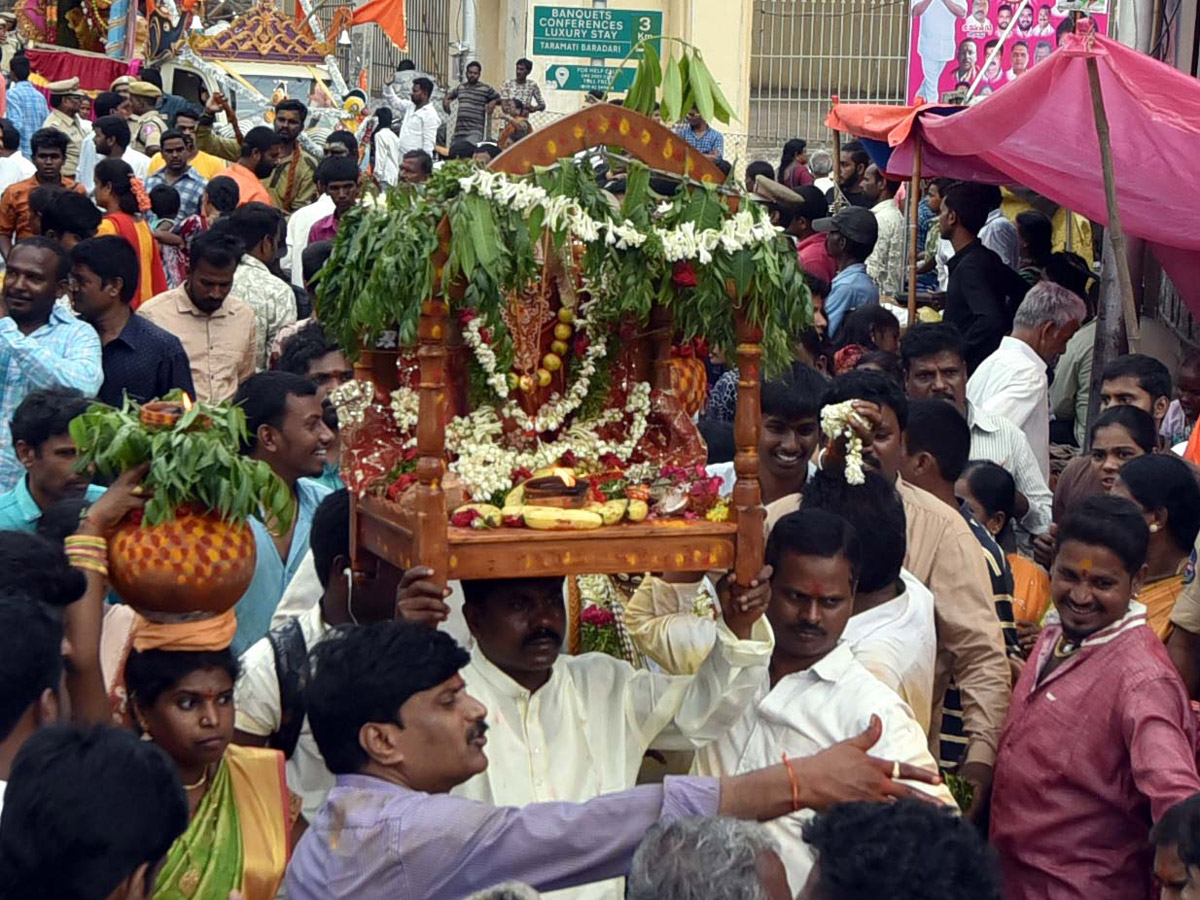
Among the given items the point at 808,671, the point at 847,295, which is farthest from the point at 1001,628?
the point at 847,295

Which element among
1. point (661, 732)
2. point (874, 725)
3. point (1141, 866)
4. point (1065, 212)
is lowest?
point (1141, 866)

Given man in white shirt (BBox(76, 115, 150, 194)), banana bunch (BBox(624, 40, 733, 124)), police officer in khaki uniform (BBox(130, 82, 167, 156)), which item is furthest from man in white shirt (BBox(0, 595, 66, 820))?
police officer in khaki uniform (BBox(130, 82, 167, 156))

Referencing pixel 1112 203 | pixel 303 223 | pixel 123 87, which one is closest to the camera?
pixel 1112 203

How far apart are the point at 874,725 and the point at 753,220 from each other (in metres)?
1.27

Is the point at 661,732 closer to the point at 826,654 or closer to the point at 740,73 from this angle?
the point at 826,654

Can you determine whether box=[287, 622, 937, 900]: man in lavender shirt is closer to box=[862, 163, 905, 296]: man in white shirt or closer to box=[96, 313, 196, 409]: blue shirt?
box=[96, 313, 196, 409]: blue shirt

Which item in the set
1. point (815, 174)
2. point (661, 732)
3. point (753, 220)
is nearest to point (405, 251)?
point (753, 220)

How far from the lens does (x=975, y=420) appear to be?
7.01 m

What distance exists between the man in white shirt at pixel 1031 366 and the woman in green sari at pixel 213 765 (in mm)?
4521

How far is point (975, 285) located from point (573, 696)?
604 centimetres

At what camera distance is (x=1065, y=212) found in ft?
37.9

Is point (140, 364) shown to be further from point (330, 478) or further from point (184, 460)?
point (184, 460)

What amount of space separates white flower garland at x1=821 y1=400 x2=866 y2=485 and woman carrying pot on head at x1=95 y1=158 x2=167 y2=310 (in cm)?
552

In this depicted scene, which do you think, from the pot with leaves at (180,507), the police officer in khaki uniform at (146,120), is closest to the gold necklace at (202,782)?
the pot with leaves at (180,507)
